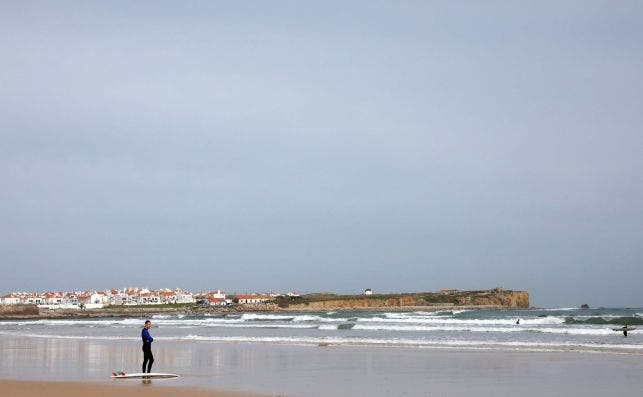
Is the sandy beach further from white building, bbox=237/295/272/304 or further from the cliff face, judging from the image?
white building, bbox=237/295/272/304

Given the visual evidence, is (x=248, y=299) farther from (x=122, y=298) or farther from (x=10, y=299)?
(x=10, y=299)

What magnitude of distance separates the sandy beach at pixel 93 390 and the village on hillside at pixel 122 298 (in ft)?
423

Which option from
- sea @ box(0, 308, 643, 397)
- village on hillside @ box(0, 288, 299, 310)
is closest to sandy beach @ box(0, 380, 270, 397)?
sea @ box(0, 308, 643, 397)

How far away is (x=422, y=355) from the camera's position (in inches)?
970

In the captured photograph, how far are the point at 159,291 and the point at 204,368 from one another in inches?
5561

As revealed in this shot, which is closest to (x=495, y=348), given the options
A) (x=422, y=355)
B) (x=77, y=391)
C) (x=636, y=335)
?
(x=422, y=355)

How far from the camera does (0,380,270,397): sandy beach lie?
14602 millimetres

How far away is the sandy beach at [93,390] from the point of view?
14602 millimetres

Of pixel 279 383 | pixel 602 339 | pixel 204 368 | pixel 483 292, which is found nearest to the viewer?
pixel 279 383

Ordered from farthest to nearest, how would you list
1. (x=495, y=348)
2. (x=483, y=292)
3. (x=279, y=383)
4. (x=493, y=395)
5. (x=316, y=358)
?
(x=483, y=292), (x=495, y=348), (x=316, y=358), (x=279, y=383), (x=493, y=395)

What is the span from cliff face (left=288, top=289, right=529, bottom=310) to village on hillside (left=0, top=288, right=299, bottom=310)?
69.2 ft

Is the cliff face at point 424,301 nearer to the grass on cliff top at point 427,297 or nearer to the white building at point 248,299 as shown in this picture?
the grass on cliff top at point 427,297

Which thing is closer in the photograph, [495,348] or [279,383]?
[279,383]

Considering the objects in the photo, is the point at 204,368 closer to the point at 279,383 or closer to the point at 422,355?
the point at 279,383
